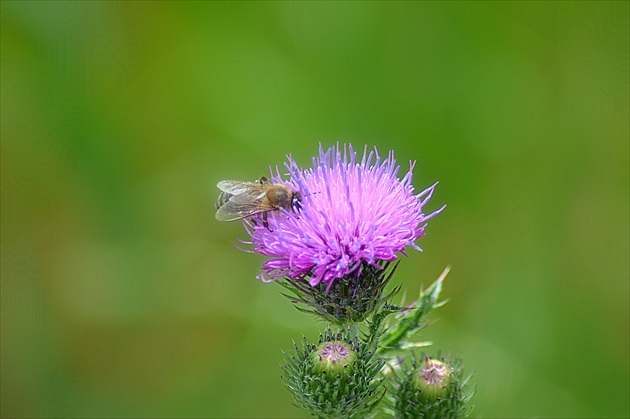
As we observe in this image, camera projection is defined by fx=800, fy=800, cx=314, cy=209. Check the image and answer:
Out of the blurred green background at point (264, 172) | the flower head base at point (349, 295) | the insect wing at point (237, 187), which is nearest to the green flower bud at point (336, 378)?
the flower head base at point (349, 295)

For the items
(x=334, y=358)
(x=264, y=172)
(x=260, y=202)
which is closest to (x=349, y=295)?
(x=334, y=358)

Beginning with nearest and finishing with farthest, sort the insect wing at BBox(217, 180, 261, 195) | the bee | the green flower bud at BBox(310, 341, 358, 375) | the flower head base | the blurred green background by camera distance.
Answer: the green flower bud at BBox(310, 341, 358, 375)
the flower head base
the bee
the insect wing at BBox(217, 180, 261, 195)
the blurred green background

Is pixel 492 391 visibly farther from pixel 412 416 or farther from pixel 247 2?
pixel 247 2

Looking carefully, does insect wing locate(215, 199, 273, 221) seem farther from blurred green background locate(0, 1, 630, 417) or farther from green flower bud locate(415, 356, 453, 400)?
blurred green background locate(0, 1, 630, 417)

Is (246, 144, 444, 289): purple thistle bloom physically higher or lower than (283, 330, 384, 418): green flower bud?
higher

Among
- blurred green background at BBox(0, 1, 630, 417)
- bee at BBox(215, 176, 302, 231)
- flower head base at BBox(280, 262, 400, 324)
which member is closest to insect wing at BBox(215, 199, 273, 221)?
bee at BBox(215, 176, 302, 231)

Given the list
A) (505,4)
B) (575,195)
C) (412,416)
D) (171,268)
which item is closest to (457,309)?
(575,195)

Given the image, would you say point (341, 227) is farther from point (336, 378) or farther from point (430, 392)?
point (430, 392)
